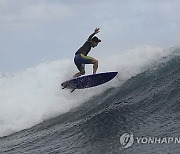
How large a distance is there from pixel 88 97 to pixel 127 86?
173cm

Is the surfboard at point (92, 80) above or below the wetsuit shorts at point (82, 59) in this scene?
below

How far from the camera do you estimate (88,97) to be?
1473 centimetres

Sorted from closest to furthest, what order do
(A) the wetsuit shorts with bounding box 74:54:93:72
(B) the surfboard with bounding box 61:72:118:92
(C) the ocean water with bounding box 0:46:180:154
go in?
(C) the ocean water with bounding box 0:46:180:154 → (A) the wetsuit shorts with bounding box 74:54:93:72 → (B) the surfboard with bounding box 61:72:118:92

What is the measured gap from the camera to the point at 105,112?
38.4 feet

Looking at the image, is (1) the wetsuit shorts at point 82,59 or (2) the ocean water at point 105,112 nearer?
(2) the ocean water at point 105,112

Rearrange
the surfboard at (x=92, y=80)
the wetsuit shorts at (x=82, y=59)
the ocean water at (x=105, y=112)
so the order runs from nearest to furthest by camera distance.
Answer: the ocean water at (x=105, y=112) < the wetsuit shorts at (x=82, y=59) < the surfboard at (x=92, y=80)

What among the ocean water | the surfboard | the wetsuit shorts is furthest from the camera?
the surfboard

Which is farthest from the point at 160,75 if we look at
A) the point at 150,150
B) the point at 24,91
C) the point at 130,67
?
the point at 24,91

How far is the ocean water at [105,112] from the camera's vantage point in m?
9.50

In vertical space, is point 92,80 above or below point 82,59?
below

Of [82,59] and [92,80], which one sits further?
[92,80]

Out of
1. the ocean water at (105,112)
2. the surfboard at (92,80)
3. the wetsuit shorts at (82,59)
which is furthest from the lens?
the surfboard at (92,80)

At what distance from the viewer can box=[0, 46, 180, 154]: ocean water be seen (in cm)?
950

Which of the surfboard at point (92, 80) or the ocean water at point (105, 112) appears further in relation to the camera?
the surfboard at point (92, 80)
